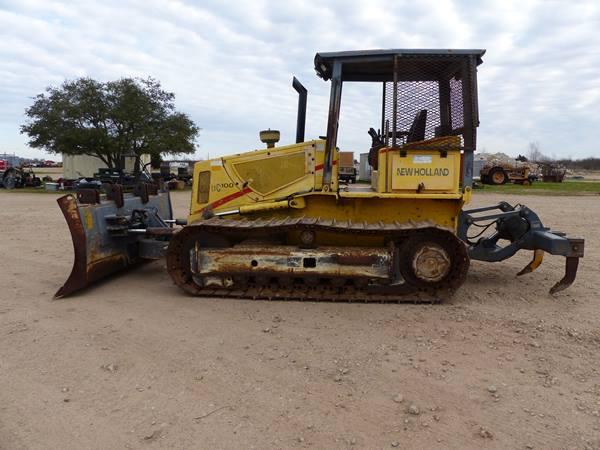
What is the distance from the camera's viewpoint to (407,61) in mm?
5387

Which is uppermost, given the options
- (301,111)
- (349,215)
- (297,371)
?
(301,111)

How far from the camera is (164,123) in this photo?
2842cm

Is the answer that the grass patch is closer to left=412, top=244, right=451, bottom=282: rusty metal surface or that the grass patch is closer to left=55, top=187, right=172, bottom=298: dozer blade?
left=412, top=244, right=451, bottom=282: rusty metal surface

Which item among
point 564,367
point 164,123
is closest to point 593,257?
point 564,367

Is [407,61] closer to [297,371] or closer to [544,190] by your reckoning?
[297,371]

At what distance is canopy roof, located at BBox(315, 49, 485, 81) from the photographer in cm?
528

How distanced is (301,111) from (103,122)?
24786mm

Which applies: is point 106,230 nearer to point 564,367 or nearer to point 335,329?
point 335,329

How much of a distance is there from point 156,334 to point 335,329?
1604 mm

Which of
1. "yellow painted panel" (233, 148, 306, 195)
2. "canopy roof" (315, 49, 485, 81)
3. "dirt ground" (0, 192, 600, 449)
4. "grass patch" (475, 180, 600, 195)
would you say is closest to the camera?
"dirt ground" (0, 192, 600, 449)

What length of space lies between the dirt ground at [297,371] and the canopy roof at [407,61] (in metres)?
2.57

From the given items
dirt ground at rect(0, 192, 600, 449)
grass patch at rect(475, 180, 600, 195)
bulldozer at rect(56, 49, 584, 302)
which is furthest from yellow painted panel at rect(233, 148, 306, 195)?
grass patch at rect(475, 180, 600, 195)

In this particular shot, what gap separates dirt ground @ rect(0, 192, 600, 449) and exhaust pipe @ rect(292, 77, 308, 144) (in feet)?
7.04

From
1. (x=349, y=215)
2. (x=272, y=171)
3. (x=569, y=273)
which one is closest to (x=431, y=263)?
(x=349, y=215)
